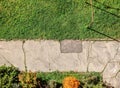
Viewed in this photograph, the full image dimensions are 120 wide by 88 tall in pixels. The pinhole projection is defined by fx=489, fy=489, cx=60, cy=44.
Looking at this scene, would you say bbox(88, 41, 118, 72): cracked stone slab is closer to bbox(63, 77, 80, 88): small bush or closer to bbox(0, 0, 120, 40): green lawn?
bbox(0, 0, 120, 40): green lawn

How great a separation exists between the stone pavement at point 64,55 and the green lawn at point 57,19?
161 mm

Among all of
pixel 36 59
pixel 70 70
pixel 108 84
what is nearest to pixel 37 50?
pixel 36 59

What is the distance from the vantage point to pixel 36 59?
10.5 m

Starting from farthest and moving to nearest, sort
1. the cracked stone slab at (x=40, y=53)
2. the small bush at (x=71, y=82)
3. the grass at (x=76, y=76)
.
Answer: the cracked stone slab at (x=40, y=53)
the grass at (x=76, y=76)
the small bush at (x=71, y=82)

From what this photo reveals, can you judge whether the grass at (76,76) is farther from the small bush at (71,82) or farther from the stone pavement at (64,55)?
the small bush at (71,82)

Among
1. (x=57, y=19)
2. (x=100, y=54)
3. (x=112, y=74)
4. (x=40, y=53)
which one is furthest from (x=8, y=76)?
(x=112, y=74)

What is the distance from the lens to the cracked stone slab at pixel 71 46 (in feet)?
34.5

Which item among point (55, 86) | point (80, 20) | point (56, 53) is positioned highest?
point (80, 20)

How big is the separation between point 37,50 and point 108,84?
66.2 inches

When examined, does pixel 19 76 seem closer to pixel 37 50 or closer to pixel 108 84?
pixel 37 50

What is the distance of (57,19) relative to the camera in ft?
34.9

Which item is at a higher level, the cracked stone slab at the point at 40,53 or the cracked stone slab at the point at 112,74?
the cracked stone slab at the point at 40,53

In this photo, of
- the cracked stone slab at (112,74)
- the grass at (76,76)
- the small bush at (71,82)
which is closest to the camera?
the small bush at (71,82)

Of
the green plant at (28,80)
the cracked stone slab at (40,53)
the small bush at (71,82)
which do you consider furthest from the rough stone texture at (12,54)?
the small bush at (71,82)
